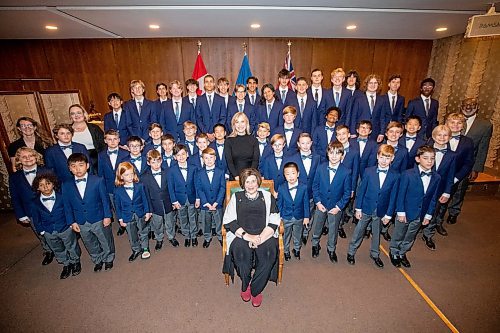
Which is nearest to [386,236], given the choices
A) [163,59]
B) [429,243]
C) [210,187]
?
A: [429,243]

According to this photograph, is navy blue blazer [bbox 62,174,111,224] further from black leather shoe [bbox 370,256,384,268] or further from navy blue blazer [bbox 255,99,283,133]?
black leather shoe [bbox 370,256,384,268]

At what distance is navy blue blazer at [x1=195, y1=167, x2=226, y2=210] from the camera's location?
3684mm

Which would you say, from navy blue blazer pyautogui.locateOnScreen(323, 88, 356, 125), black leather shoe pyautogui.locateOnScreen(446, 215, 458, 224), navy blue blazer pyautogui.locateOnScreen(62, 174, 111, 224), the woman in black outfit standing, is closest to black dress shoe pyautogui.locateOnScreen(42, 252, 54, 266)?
navy blue blazer pyautogui.locateOnScreen(62, 174, 111, 224)

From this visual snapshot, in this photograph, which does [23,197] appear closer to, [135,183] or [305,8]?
[135,183]

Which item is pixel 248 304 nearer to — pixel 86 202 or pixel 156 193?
pixel 156 193

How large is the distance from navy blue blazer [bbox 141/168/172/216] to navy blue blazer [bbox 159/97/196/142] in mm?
1604

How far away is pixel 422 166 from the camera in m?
3.26

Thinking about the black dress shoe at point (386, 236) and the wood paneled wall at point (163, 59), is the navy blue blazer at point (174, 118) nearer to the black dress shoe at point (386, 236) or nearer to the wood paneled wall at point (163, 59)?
the wood paneled wall at point (163, 59)

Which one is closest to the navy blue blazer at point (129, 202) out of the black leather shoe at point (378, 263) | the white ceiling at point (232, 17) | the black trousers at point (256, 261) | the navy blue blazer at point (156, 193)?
the navy blue blazer at point (156, 193)

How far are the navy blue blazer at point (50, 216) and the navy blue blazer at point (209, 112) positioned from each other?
2.78 m

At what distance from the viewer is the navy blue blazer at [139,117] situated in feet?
16.3

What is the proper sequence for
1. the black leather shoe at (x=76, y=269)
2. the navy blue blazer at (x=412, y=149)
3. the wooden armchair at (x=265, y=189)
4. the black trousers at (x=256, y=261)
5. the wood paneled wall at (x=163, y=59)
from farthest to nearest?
the wood paneled wall at (x=163, y=59) → the navy blue blazer at (x=412, y=149) → the black leather shoe at (x=76, y=269) → the wooden armchair at (x=265, y=189) → the black trousers at (x=256, y=261)

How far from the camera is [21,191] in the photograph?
3.28m

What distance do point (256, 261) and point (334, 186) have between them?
1.42m
